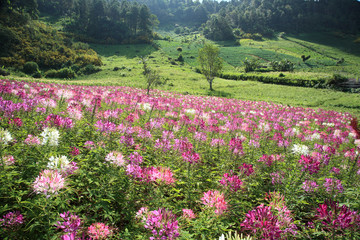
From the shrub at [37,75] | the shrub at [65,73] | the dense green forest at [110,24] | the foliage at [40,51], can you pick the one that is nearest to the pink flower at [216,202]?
the shrub at [37,75]

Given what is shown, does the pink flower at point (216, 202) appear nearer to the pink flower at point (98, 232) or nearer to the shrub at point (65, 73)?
the pink flower at point (98, 232)

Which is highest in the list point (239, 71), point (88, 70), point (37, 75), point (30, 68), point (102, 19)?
point (102, 19)

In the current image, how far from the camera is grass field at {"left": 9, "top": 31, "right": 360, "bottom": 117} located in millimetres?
24406

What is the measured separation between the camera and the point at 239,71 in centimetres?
5762

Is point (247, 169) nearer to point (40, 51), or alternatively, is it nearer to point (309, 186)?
point (309, 186)

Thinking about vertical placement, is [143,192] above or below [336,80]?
below

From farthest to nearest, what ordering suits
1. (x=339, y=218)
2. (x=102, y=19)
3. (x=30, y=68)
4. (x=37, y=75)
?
(x=102, y=19) → (x=30, y=68) → (x=37, y=75) → (x=339, y=218)

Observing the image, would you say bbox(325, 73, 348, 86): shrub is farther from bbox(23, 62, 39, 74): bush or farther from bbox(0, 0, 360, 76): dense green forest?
bbox(23, 62, 39, 74): bush

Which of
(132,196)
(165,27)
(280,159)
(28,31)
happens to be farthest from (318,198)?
(165,27)

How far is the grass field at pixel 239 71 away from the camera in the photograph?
24.4m

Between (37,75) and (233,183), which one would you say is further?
(37,75)

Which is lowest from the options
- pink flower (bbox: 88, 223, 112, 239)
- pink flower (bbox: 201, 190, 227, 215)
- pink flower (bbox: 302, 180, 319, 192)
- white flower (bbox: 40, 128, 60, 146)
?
pink flower (bbox: 302, 180, 319, 192)

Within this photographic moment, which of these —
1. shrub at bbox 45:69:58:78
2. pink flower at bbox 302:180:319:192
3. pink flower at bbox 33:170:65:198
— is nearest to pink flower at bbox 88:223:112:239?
pink flower at bbox 33:170:65:198

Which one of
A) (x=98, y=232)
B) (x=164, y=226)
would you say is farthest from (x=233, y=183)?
(x=98, y=232)
